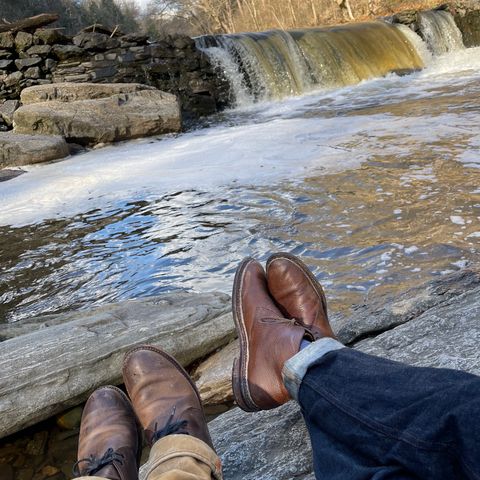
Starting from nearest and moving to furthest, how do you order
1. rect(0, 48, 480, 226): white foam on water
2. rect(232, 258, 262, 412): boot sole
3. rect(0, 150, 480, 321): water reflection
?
1. rect(232, 258, 262, 412): boot sole
2. rect(0, 150, 480, 321): water reflection
3. rect(0, 48, 480, 226): white foam on water

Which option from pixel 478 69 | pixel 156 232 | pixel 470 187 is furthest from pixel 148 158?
pixel 478 69

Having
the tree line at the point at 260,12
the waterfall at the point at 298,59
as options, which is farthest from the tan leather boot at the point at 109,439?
the tree line at the point at 260,12

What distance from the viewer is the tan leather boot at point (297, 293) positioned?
1.54 metres

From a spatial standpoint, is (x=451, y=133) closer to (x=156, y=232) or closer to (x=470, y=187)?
(x=470, y=187)

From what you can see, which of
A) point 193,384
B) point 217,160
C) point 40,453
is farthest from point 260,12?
point 193,384

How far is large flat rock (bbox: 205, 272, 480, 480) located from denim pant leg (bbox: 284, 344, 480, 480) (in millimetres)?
223

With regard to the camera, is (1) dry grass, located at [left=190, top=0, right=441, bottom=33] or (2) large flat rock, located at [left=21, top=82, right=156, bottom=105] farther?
(1) dry grass, located at [left=190, top=0, right=441, bottom=33]

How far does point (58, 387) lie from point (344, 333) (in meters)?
1.07

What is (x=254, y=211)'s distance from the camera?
3.89 meters

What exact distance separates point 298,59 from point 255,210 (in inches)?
304

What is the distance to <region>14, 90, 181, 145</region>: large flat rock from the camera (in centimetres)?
771

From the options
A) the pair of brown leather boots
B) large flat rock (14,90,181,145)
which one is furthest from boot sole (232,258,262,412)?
large flat rock (14,90,181,145)

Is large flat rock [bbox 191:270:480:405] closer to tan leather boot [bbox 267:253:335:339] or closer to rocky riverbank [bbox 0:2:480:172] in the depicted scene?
tan leather boot [bbox 267:253:335:339]

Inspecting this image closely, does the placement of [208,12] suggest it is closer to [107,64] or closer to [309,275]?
[107,64]
